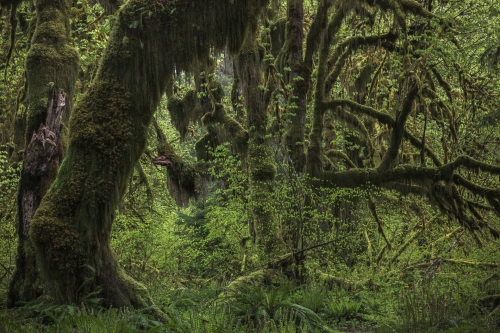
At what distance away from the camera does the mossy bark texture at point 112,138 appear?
540cm

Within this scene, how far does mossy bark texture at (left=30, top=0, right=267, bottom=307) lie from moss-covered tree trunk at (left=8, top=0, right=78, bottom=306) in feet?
2.55

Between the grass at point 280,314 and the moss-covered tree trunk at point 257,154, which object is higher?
the moss-covered tree trunk at point 257,154

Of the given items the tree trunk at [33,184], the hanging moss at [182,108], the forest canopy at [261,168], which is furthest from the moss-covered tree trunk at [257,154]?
the tree trunk at [33,184]

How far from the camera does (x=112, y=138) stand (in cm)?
567

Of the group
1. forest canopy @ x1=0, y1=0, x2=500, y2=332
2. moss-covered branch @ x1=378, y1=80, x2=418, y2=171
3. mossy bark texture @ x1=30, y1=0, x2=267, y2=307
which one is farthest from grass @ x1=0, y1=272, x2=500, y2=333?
moss-covered branch @ x1=378, y1=80, x2=418, y2=171

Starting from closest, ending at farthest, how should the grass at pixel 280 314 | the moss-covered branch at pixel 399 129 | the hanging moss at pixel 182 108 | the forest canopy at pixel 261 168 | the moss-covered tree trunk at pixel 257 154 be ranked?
the grass at pixel 280 314 → the forest canopy at pixel 261 168 → the moss-covered branch at pixel 399 129 → the moss-covered tree trunk at pixel 257 154 → the hanging moss at pixel 182 108

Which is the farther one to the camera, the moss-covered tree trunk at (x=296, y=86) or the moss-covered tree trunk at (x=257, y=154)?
the moss-covered tree trunk at (x=296, y=86)

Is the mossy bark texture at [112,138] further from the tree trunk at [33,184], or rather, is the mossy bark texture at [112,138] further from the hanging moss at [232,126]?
the hanging moss at [232,126]

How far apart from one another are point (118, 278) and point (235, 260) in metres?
6.45

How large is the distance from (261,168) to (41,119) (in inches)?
182

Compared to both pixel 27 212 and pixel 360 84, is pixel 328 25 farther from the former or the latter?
pixel 27 212

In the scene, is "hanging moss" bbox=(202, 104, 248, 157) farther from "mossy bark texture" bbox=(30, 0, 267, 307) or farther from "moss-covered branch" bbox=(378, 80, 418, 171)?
"mossy bark texture" bbox=(30, 0, 267, 307)

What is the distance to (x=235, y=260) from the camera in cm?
1191

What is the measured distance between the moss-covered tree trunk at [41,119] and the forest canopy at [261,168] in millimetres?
28
